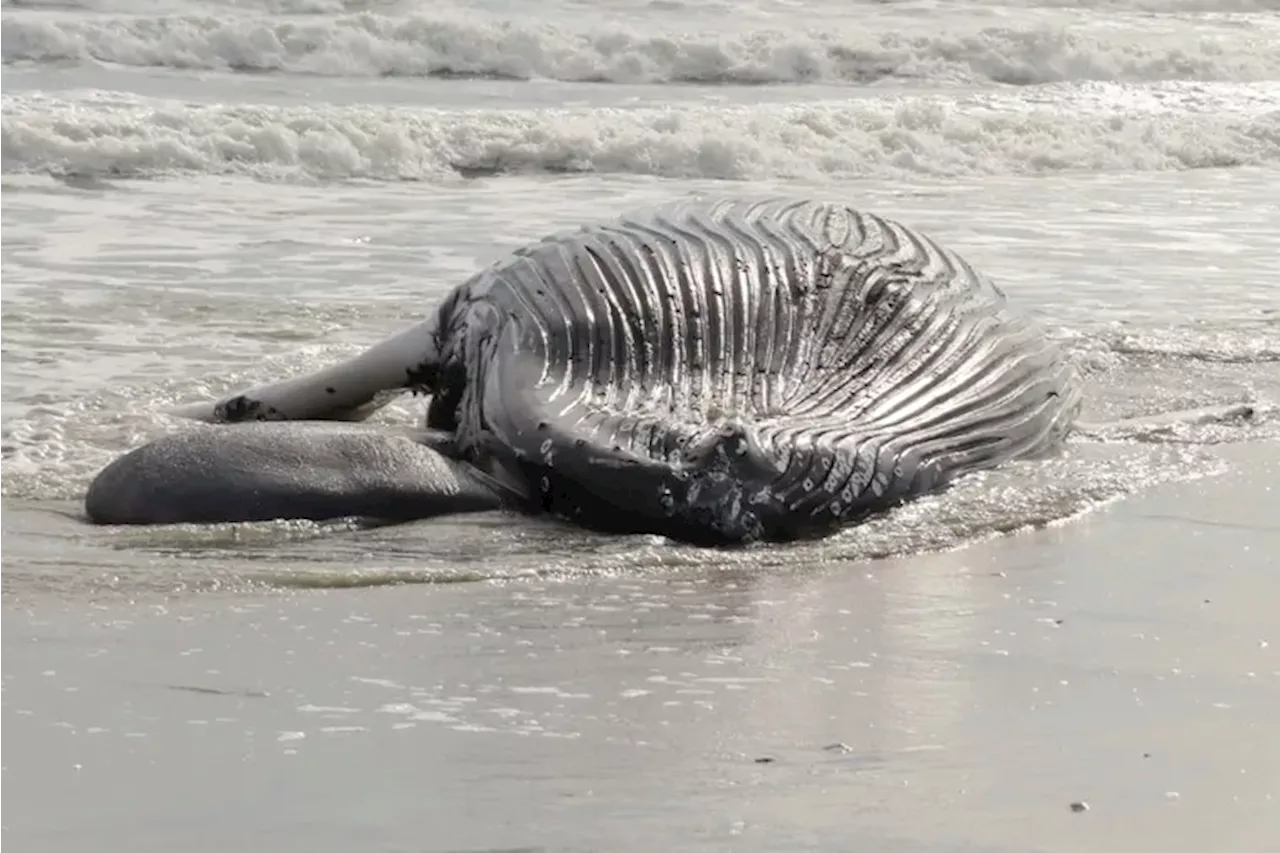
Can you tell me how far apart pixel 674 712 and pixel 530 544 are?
1.73m

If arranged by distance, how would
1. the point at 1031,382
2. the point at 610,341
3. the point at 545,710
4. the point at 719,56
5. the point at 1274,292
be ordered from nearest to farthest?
the point at 545,710 → the point at 610,341 → the point at 1031,382 → the point at 1274,292 → the point at 719,56

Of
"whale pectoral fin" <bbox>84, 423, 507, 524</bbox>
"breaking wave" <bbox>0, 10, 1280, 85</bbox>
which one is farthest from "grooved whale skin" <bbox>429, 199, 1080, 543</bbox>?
"breaking wave" <bbox>0, 10, 1280, 85</bbox>

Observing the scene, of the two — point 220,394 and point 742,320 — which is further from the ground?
point 742,320

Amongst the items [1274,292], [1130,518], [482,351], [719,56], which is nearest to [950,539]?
[1130,518]

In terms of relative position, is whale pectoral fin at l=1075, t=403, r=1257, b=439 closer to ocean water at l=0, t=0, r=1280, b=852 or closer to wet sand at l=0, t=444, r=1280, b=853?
ocean water at l=0, t=0, r=1280, b=852

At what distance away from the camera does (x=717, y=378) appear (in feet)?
24.7

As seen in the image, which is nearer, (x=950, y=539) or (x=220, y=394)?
(x=950, y=539)

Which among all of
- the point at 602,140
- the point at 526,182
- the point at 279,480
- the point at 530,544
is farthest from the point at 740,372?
the point at 602,140

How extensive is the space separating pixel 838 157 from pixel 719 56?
707 centimetres

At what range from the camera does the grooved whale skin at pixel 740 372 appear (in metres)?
6.81

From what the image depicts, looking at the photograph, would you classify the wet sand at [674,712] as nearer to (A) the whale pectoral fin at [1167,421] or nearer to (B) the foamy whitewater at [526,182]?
(B) the foamy whitewater at [526,182]

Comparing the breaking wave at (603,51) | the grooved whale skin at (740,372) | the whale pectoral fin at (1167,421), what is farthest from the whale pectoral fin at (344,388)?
the breaking wave at (603,51)

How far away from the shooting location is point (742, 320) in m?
7.79

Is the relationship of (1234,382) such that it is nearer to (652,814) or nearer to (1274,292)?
(1274,292)
